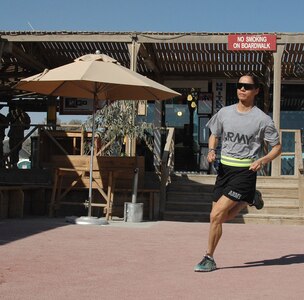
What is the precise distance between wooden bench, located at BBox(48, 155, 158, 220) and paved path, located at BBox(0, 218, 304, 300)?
157 cm

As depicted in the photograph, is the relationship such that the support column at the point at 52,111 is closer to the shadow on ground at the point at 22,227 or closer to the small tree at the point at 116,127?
the small tree at the point at 116,127

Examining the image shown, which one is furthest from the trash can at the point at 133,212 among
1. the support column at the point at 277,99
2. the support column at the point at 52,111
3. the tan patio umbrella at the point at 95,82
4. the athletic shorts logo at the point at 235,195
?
the support column at the point at 52,111

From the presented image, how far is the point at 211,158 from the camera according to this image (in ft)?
17.3

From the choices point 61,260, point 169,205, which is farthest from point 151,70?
point 61,260

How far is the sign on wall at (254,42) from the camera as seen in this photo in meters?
11.7

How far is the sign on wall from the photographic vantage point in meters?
11.7

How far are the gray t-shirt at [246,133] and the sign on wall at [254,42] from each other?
22.1 feet

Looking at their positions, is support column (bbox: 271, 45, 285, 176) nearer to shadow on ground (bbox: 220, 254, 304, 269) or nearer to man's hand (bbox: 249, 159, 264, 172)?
shadow on ground (bbox: 220, 254, 304, 269)

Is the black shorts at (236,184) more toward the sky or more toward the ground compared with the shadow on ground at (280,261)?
more toward the sky

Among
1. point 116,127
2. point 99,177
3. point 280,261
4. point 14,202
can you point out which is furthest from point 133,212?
point 280,261

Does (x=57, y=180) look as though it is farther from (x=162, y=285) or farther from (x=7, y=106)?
(x=7, y=106)

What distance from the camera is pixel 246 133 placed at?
526cm

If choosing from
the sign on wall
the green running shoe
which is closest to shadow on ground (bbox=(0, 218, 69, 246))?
the green running shoe

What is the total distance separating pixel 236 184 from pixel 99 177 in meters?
5.42
